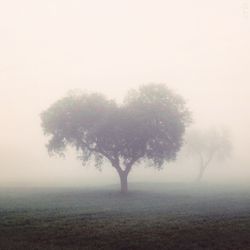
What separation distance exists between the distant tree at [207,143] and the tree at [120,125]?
5074 cm

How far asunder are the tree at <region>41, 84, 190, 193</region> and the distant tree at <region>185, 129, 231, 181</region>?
50.7m

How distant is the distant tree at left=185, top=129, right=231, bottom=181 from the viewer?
124562 mm

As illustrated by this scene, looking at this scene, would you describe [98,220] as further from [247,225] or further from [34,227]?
[247,225]

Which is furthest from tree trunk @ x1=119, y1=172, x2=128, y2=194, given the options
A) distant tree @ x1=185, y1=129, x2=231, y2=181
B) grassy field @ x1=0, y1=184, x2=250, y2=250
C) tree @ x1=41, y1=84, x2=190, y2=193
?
distant tree @ x1=185, y1=129, x2=231, y2=181

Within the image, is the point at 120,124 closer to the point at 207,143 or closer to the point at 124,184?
the point at 124,184

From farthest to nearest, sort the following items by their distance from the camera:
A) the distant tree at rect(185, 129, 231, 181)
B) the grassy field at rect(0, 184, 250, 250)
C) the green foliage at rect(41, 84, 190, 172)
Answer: the distant tree at rect(185, 129, 231, 181) → the green foliage at rect(41, 84, 190, 172) → the grassy field at rect(0, 184, 250, 250)

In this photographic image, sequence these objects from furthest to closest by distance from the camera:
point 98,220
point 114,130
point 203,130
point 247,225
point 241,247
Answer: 1. point 203,130
2. point 114,130
3. point 98,220
4. point 247,225
5. point 241,247

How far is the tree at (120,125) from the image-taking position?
71938mm

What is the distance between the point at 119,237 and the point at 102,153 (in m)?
44.0

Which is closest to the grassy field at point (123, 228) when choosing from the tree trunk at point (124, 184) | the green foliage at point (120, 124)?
the tree trunk at point (124, 184)

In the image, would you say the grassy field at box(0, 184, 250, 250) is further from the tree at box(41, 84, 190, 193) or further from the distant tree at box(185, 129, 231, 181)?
the distant tree at box(185, 129, 231, 181)

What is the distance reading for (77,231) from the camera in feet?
103

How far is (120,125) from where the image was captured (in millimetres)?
71938

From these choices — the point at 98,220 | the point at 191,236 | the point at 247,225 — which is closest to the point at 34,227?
the point at 98,220
